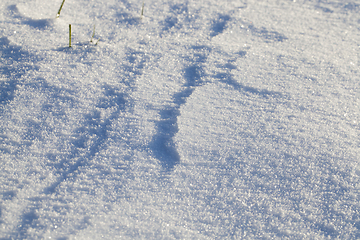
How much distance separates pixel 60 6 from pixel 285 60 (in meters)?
1.12

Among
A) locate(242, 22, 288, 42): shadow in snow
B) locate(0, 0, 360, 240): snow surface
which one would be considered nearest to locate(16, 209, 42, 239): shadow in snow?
locate(0, 0, 360, 240): snow surface

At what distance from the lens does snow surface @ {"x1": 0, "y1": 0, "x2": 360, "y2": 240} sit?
0.76 metres

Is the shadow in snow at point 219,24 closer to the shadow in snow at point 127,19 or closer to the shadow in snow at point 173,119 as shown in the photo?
the shadow in snow at point 173,119

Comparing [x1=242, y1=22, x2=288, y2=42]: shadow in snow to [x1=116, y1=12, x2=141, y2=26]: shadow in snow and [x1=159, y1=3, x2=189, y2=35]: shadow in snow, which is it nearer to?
[x1=159, y1=3, x2=189, y2=35]: shadow in snow

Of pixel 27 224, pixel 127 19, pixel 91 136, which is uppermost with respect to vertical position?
pixel 127 19

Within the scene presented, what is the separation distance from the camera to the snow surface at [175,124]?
758 millimetres

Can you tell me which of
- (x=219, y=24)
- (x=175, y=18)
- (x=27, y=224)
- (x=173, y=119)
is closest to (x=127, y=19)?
(x=175, y=18)

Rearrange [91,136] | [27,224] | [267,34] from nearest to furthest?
[27,224] < [91,136] < [267,34]

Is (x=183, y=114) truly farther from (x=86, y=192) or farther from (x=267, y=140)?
(x=86, y=192)

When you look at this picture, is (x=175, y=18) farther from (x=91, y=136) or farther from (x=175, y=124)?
(x=91, y=136)

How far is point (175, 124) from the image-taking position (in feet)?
3.18

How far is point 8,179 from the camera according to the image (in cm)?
79

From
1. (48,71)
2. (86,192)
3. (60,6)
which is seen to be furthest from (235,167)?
(60,6)

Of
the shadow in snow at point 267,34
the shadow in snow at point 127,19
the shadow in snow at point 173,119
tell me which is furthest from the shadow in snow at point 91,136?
the shadow in snow at point 267,34
